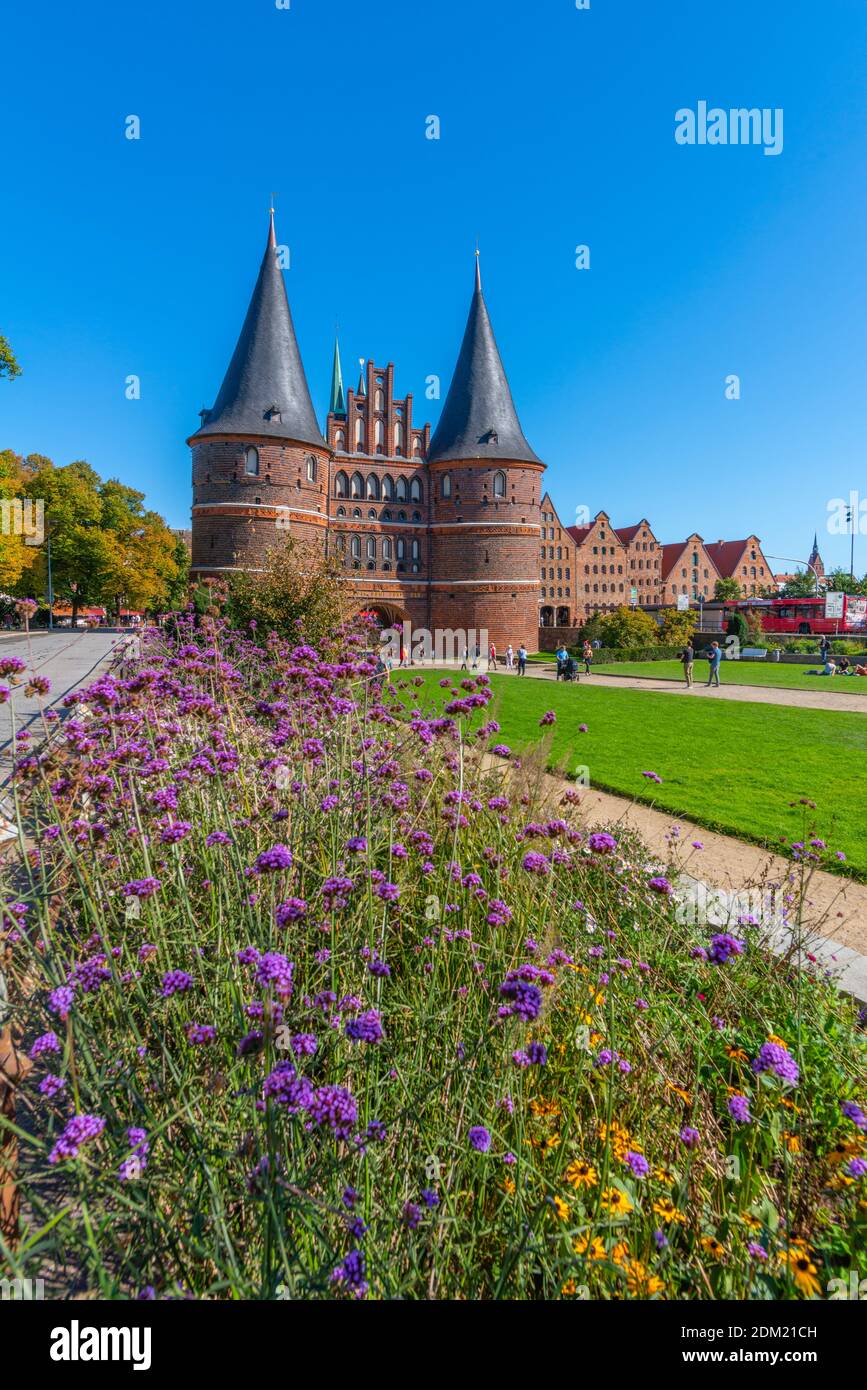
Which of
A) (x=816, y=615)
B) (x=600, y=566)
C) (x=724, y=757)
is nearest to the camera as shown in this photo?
(x=724, y=757)

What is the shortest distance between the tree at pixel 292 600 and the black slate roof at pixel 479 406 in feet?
92.4

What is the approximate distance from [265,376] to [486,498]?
1360 cm

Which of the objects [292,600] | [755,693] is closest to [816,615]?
[755,693]

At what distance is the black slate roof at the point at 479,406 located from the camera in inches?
1499

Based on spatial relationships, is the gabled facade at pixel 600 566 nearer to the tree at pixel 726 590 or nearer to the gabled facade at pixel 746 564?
the tree at pixel 726 590

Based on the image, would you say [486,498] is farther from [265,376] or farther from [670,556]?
[670,556]

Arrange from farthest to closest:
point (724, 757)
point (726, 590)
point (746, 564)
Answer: point (746, 564), point (726, 590), point (724, 757)

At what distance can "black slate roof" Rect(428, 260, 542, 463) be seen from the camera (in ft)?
125

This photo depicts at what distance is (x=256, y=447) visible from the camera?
32.5 metres

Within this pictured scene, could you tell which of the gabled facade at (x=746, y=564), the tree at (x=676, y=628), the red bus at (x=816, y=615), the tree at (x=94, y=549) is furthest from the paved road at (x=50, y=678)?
the gabled facade at (x=746, y=564)

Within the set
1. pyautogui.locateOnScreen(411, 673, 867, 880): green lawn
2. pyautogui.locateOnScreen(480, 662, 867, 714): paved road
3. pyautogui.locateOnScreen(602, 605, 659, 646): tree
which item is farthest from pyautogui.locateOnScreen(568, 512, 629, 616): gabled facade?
pyautogui.locateOnScreen(411, 673, 867, 880): green lawn

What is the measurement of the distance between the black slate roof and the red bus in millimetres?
21738

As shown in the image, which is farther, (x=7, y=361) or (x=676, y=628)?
(x=676, y=628)
